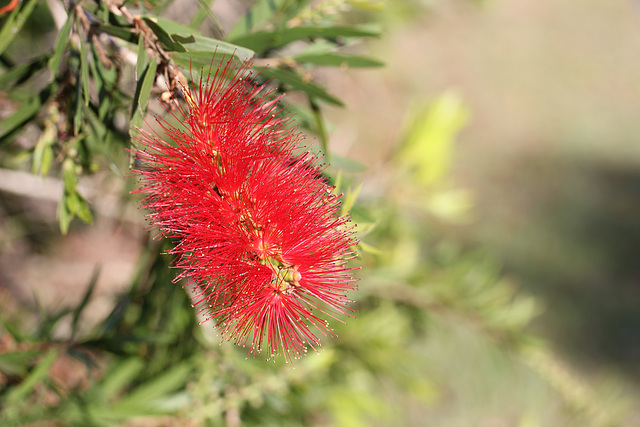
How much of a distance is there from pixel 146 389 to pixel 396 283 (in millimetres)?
640

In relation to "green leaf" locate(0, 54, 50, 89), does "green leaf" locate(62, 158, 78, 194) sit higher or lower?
lower

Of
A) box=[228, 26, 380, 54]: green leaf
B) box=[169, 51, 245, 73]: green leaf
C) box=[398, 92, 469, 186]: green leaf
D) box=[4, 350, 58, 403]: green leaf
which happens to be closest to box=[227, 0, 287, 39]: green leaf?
box=[228, 26, 380, 54]: green leaf

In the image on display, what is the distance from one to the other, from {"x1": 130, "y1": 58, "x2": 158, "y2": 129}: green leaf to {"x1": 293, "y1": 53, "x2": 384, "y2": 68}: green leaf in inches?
9.4

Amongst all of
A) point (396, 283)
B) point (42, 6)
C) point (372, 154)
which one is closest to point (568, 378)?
point (396, 283)

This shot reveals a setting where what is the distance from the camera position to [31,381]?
795 millimetres

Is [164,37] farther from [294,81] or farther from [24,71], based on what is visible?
[24,71]

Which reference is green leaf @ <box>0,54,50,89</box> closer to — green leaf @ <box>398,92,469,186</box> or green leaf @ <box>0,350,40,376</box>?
green leaf @ <box>0,350,40,376</box>

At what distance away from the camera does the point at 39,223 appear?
1.72 meters

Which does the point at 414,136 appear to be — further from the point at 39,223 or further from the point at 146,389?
the point at 39,223

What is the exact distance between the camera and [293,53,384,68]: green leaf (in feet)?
2.21

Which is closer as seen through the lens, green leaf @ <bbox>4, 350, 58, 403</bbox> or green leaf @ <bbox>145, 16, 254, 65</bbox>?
green leaf @ <bbox>145, 16, 254, 65</bbox>

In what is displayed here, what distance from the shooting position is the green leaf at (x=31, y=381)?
79 cm

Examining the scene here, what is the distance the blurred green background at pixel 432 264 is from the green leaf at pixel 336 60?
0.11 metres

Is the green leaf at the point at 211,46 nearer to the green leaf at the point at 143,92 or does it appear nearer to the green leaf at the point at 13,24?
the green leaf at the point at 143,92
